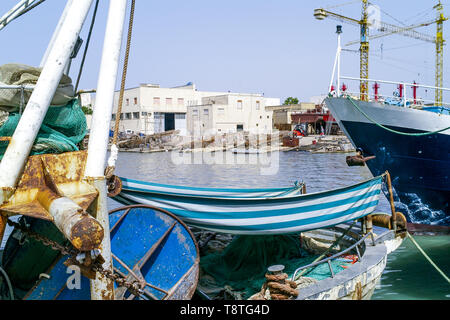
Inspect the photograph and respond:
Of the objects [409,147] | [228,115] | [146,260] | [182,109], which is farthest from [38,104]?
[182,109]

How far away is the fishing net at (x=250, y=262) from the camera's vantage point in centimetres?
764

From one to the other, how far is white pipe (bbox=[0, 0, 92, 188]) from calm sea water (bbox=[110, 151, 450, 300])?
24.7ft

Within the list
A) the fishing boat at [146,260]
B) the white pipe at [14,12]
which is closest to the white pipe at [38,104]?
the white pipe at [14,12]

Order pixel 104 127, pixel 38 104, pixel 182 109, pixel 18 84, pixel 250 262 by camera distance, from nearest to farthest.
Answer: pixel 38 104 → pixel 104 127 → pixel 18 84 → pixel 250 262 → pixel 182 109

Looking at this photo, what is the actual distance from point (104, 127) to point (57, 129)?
47.0 inches

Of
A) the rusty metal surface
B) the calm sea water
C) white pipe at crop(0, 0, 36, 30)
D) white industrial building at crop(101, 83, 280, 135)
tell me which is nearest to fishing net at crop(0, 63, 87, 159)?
the rusty metal surface

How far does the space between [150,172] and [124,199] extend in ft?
94.2

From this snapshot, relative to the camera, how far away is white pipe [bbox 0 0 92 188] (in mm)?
3734

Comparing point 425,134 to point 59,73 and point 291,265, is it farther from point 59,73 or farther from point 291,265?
point 59,73

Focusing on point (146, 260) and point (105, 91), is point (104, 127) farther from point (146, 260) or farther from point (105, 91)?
point (146, 260)

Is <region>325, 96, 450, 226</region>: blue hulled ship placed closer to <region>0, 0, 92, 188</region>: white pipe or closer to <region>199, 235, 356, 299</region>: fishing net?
<region>199, 235, 356, 299</region>: fishing net

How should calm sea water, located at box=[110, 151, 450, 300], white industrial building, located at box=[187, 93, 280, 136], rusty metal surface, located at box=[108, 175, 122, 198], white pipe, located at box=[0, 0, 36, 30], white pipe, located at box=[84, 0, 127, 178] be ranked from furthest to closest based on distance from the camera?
1. white industrial building, located at box=[187, 93, 280, 136]
2. calm sea water, located at box=[110, 151, 450, 300]
3. white pipe, located at box=[0, 0, 36, 30]
4. rusty metal surface, located at box=[108, 175, 122, 198]
5. white pipe, located at box=[84, 0, 127, 178]

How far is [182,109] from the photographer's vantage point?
67.8 m

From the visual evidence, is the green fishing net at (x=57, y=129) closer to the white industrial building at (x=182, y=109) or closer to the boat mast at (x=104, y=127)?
the boat mast at (x=104, y=127)
